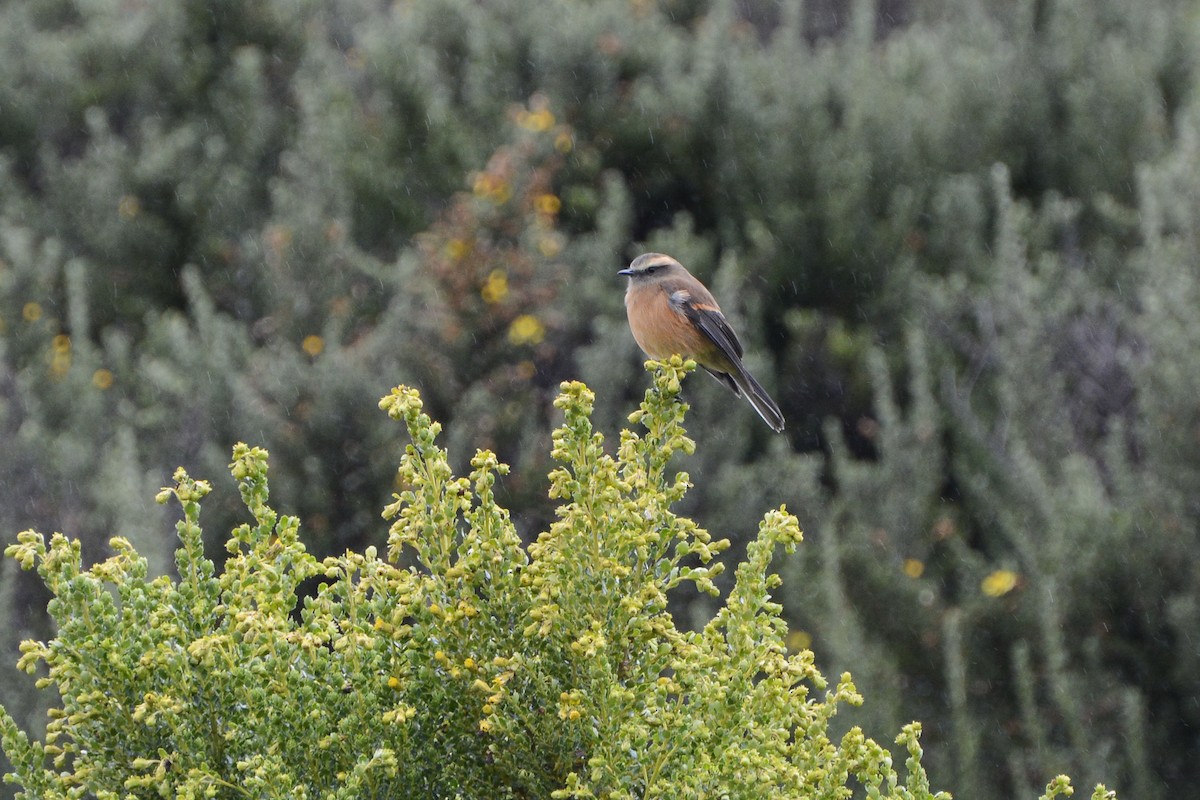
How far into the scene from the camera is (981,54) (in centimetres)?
998

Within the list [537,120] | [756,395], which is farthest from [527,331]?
[756,395]

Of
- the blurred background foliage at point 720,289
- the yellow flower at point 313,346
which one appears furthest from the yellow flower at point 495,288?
the yellow flower at point 313,346

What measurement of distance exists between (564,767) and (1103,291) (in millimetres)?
6326

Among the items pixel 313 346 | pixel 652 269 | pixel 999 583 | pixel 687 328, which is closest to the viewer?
pixel 687 328

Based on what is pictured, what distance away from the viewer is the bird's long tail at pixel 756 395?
489 centimetres

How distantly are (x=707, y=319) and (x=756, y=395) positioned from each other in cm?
33

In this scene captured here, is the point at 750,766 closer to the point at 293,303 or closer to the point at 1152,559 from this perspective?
the point at 1152,559

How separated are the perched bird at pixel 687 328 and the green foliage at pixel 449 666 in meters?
2.40

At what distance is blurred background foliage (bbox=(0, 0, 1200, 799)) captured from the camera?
19.3ft

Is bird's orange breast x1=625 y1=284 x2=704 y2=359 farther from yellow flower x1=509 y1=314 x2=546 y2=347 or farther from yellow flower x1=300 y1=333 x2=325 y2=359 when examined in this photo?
yellow flower x1=300 y1=333 x2=325 y2=359

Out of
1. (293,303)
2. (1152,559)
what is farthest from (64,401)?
(1152,559)

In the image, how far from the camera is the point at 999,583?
20.5 ft

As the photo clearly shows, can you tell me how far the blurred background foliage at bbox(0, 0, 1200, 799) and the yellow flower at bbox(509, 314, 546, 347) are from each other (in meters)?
0.02

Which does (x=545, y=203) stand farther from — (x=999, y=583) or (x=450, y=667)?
(x=450, y=667)
